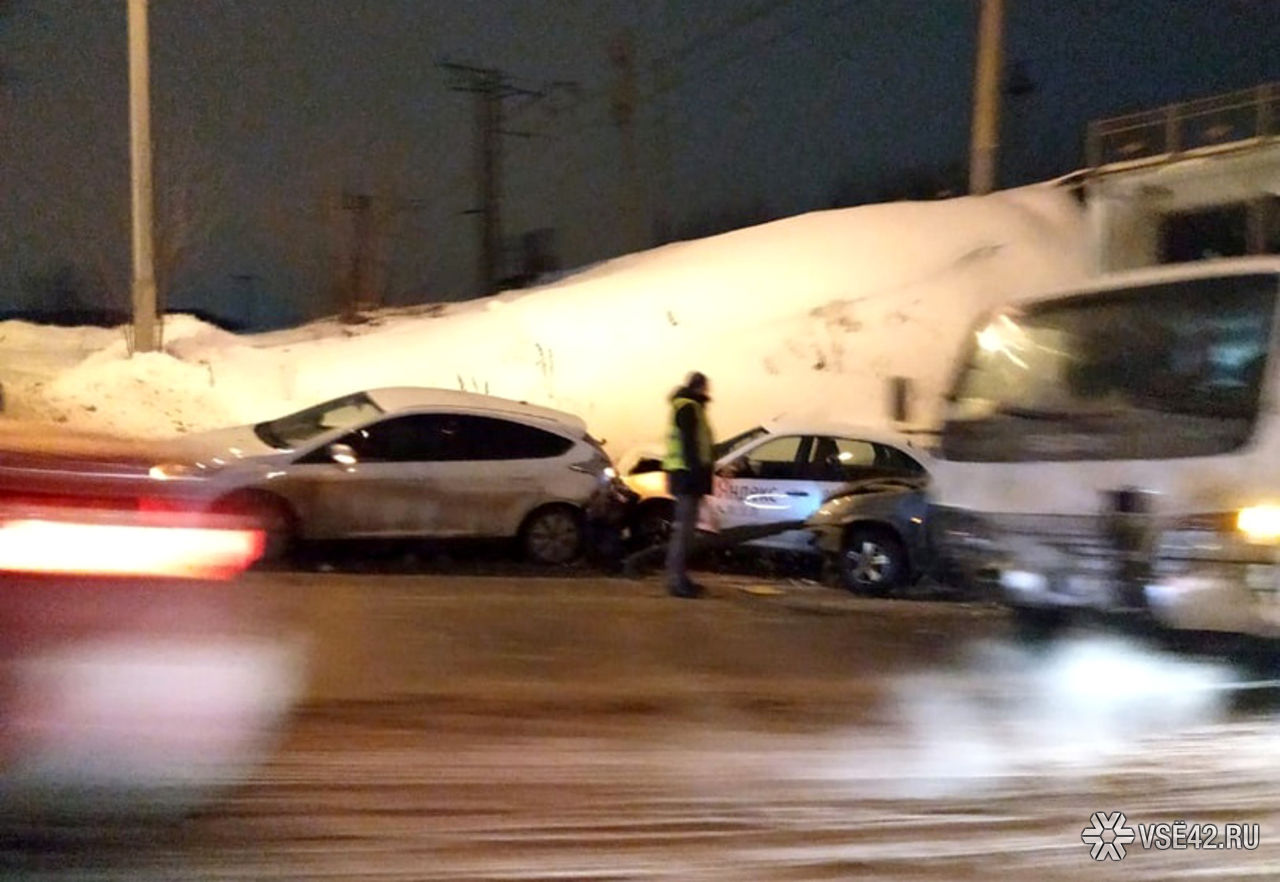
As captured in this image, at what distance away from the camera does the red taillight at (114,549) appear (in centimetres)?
520

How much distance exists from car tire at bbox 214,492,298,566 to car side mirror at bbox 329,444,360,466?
1.93 feet

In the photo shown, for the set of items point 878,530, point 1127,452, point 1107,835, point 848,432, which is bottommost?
point 1107,835

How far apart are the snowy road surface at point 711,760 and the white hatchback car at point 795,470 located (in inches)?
151

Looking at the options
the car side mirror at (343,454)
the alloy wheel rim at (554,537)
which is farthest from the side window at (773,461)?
the car side mirror at (343,454)

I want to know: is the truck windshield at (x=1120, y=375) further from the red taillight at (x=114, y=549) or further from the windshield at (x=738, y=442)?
the windshield at (x=738, y=442)

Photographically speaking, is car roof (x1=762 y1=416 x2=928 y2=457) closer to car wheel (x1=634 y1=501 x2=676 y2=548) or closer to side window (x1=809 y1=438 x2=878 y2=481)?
side window (x1=809 y1=438 x2=878 y2=481)

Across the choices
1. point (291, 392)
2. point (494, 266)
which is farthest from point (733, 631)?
point (494, 266)

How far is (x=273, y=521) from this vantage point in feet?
37.9

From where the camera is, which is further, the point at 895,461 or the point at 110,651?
the point at 895,461

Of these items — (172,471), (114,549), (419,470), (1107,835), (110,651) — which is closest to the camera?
(1107,835)

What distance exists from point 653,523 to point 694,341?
1162 cm

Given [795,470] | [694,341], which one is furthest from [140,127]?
[795,470]

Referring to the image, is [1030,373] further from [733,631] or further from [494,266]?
[494,266]

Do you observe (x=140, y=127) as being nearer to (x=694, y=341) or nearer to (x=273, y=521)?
(x=273, y=521)
